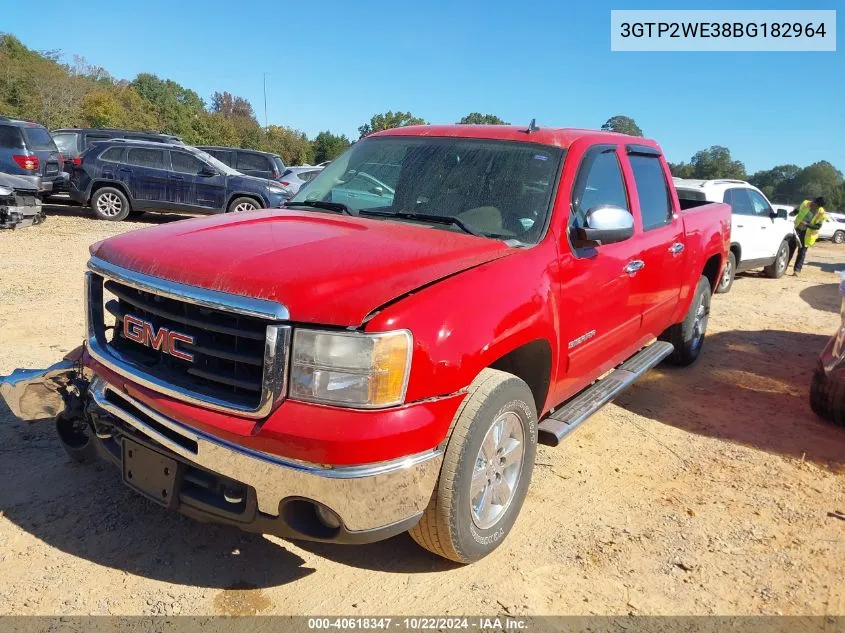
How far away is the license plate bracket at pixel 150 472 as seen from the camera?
2445 mm

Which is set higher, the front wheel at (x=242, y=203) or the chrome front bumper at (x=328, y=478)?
the front wheel at (x=242, y=203)

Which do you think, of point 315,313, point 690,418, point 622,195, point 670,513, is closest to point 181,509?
point 315,313

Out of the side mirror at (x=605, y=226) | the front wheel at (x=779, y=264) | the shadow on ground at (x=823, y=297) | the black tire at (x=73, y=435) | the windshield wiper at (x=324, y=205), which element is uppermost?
the windshield wiper at (x=324, y=205)

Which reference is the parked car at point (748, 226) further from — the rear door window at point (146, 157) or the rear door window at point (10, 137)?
the rear door window at point (10, 137)

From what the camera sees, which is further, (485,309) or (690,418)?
(690,418)

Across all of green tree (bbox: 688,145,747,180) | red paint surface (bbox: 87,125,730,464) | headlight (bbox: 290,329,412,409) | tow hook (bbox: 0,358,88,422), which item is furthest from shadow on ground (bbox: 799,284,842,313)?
green tree (bbox: 688,145,747,180)

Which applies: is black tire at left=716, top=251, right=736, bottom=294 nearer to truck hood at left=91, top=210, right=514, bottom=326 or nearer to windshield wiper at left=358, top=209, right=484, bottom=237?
windshield wiper at left=358, top=209, right=484, bottom=237

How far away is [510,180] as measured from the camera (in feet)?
11.3

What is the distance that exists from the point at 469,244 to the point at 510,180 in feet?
2.34

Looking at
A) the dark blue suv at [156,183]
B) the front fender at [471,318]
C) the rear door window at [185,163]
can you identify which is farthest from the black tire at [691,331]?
the rear door window at [185,163]

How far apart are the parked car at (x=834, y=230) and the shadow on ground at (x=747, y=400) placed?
20.7 m

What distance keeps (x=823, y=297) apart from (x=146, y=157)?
13139 mm

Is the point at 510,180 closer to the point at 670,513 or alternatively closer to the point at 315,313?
the point at 315,313

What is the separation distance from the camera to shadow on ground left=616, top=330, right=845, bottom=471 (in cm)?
453
